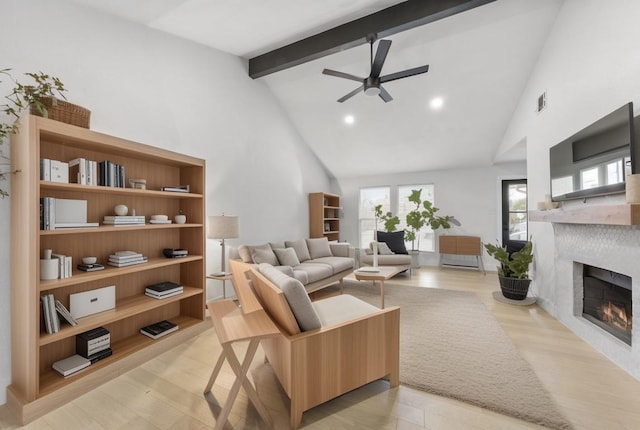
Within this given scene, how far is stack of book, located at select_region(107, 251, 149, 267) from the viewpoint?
2.31 metres

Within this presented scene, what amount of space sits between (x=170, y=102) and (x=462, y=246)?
19.4 ft

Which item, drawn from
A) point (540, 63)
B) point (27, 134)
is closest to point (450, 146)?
point (540, 63)

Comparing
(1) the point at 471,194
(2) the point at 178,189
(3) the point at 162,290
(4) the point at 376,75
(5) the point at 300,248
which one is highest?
(4) the point at 376,75

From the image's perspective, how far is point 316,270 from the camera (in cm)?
386

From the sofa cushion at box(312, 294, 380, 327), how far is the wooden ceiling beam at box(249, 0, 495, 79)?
3.05 meters

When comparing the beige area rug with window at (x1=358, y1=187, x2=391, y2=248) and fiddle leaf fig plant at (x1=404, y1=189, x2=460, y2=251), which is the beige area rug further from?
window at (x1=358, y1=187, x2=391, y2=248)

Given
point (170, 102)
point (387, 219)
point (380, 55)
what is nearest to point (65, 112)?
point (170, 102)

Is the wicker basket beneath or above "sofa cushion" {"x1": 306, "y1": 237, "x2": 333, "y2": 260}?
above

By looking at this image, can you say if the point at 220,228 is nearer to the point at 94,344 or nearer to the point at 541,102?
the point at 94,344

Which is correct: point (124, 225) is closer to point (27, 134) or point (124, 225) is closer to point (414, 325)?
point (27, 134)

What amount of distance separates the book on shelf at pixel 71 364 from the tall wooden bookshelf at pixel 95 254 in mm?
40

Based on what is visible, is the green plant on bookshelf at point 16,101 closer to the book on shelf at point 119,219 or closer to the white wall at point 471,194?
the book on shelf at point 119,219

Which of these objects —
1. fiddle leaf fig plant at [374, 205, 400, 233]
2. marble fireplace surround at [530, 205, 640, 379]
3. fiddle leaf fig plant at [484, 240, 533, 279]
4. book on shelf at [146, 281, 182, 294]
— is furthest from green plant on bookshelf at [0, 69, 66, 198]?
fiddle leaf fig plant at [374, 205, 400, 233]

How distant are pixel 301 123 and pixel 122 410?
507 centimetres
